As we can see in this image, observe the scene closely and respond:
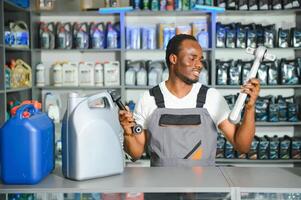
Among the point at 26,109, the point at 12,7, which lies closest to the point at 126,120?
the point at 26,109

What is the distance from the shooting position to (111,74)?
181 inches

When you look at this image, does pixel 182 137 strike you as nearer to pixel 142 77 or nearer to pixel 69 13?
pixel 142 77

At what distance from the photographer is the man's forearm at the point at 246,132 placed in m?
1.88

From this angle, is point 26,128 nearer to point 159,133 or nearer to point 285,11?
point 159,133

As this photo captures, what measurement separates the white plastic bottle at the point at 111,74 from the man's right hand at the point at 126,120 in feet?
9.11

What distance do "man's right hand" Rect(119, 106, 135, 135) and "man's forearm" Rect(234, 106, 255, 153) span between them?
520mm

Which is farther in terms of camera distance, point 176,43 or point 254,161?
point 254,161

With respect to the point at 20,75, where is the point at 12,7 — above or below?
above

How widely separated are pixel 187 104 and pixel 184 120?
0.35 ft

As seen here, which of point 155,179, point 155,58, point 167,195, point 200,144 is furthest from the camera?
point 155,58

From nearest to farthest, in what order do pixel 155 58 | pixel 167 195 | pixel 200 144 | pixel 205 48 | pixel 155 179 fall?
1. pixel 167 195
2. pixel 155 179
3. pixel 200 144
4. pixel 205 48
5. pixel 155 58

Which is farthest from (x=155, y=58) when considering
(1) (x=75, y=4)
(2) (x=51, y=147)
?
Result: (2) (x=51, y=147)

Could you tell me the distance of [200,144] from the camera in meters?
2.02

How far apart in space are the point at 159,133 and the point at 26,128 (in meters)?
0.80
